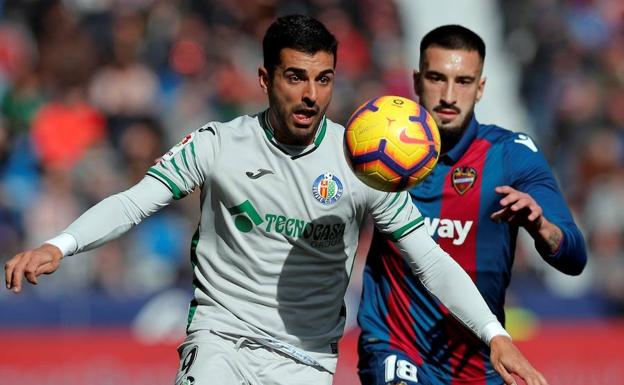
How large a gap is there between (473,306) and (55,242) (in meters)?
2.12

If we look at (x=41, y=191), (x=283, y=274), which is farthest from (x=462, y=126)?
(x=41, y=191)

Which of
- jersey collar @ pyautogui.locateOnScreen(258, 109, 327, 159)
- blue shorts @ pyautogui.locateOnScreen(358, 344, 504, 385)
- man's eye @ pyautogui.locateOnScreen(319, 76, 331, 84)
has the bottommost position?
blue shorts @ pyautogui.locateOnScreen(358, 344, 504, 385)

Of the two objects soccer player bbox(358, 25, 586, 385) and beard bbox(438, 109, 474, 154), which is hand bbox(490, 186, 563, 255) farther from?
beard bbox(438, 109, 474, 154)

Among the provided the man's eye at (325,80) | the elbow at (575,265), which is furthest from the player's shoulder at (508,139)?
the man's eye at (325,80)

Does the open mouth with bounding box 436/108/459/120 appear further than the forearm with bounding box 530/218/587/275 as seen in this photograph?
Yes

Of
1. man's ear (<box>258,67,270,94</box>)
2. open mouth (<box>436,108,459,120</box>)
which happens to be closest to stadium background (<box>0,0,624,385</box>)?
open mouth (<box>436,108,459,120</box>)

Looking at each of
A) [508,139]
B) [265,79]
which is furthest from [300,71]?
[508,139]

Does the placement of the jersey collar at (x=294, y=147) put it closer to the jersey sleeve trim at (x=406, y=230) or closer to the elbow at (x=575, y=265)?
the jersey sleeve trim at (x=406, y=230)

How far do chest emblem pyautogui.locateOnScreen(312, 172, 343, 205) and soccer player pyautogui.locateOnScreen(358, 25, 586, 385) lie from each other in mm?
656

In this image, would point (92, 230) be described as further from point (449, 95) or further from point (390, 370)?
point (449, 95)

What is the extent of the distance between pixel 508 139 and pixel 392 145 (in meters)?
1.36

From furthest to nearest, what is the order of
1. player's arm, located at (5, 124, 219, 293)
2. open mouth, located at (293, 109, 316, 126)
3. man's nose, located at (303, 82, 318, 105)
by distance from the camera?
open mouth, located at (293, 109, 316, 126)
man's nose, located at (303, 82, 318, 105)
player's arm, located at (5, 124, 219, 293)

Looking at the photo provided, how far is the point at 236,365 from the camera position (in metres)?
6.07

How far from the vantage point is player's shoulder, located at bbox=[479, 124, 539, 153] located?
695 cm
